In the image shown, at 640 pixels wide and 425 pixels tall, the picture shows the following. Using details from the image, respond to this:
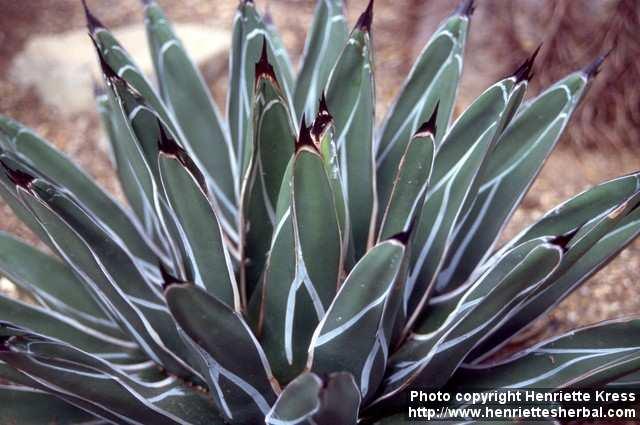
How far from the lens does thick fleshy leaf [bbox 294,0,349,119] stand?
1.60 meters

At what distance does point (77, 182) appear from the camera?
1519 millimetres

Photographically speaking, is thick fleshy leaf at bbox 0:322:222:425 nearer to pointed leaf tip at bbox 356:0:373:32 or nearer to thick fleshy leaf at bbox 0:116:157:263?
thick fleshy leaf at bbox 0:116:157:263

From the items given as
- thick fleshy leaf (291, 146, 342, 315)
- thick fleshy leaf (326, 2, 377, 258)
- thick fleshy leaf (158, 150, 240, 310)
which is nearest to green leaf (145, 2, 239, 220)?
thick fleshy leaf (326, 2, 377, 258)

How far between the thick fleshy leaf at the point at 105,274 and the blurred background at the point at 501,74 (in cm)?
121

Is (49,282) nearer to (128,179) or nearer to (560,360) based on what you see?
(128,179)

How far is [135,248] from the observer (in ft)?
4.99

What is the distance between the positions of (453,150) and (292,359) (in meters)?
0.52

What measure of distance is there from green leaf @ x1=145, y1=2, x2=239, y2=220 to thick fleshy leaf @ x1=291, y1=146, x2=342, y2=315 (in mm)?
520

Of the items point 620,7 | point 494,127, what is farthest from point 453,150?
point 620,7

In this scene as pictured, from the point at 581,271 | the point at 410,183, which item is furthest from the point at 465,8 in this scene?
the point at 581,271

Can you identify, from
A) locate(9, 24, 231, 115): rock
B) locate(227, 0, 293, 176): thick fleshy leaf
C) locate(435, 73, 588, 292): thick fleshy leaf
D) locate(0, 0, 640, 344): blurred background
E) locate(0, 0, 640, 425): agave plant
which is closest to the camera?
locate(0, 0, 640, 425): agave plant

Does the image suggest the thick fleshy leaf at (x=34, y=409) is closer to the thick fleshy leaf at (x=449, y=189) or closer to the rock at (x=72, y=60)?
the thick fleshy leaf at (x=449, y=189)

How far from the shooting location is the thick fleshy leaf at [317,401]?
958 millimetres

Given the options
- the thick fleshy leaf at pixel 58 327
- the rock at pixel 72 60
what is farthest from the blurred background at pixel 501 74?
the thick fleshy leaf at pixel 58 327
